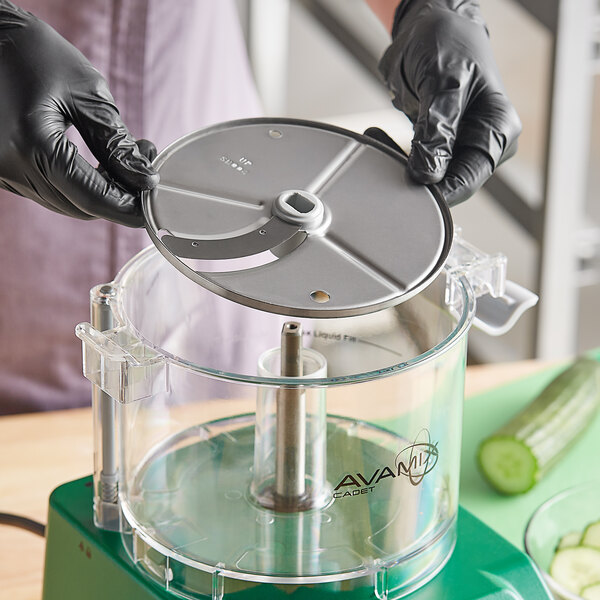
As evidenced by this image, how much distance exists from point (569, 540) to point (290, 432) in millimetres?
305

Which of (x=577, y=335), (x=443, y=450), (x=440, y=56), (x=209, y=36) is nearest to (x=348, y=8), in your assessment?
(x=209, y=36)

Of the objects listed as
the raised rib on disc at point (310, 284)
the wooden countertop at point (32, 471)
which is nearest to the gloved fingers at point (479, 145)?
the raised rib on disc at point (310, 284)

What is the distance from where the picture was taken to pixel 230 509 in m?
0.62

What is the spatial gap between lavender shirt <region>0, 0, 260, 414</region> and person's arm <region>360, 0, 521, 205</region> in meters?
Answer: 0.48

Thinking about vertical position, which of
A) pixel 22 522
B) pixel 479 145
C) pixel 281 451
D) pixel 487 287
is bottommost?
pixel 22 522

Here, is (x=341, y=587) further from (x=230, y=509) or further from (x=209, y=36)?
(x=209, y=36)

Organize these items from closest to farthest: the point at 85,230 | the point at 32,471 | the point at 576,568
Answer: the point at 576,568, the point at 32,471, the point at 85,230

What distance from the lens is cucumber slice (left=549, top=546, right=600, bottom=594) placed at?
696 mm

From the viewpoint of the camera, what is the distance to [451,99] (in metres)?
0.68

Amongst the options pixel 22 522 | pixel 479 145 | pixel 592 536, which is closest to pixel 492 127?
pixel 479 145

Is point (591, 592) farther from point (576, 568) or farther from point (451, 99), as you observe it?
point (451, 99)

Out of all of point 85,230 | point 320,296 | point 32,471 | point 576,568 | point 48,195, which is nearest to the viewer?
point 320,296

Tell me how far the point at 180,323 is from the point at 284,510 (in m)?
0.18

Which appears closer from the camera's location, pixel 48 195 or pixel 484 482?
pixel 48 195
